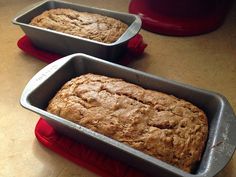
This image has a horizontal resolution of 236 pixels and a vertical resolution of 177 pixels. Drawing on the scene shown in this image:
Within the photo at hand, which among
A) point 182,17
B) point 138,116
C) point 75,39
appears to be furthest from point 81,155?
point 182,17

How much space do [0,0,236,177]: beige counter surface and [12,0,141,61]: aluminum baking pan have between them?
0.31ft

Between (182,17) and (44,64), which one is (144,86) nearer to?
(44,64)

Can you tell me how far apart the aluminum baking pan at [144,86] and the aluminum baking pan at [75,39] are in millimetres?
114

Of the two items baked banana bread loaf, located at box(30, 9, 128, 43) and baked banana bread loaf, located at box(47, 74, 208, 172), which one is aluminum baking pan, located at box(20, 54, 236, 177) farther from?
baked banana bread loaf, located at box(30, 9, 128, 43)

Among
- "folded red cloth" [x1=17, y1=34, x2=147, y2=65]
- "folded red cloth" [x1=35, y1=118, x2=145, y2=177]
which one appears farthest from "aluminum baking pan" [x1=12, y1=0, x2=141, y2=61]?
"folded red cloth" [x1=35, y1=118, x2=145, y2=177]

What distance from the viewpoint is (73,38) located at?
0.84 m

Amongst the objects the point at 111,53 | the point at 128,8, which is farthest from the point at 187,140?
the point at 128,8

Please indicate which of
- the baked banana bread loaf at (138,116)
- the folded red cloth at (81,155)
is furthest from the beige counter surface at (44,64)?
the baked banana bread loaf at (138,116)

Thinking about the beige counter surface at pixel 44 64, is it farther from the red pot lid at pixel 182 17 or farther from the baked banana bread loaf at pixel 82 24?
the baked banana bread loaf at pixel 82 24

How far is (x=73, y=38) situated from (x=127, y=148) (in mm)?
472

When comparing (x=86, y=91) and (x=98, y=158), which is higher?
(x=86, y=91)

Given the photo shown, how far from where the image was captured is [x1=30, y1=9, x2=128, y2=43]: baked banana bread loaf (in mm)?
908

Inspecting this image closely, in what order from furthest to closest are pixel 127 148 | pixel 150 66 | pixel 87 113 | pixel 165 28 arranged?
pixel 165 28, pixel 150 66, pixel 87 113, pixel 127 148

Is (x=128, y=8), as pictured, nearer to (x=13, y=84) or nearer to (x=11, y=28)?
(x=11, y=28)
